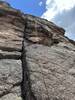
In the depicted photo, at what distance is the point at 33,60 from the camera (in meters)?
20.3

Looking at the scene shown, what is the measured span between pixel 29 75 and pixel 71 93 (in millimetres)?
2903

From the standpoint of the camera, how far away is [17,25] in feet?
83.0

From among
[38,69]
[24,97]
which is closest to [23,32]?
[38,69]

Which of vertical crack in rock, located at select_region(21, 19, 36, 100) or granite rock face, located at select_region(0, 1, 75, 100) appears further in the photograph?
granite rock face, located at select_region(0, 1, 75, 100)

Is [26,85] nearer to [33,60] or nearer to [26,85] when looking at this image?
[26,85]

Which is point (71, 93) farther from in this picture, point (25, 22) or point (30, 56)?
point (25, 22)

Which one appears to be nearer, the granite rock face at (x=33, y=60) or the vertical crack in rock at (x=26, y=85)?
the vertical crack in rock at (x=26, y=85)

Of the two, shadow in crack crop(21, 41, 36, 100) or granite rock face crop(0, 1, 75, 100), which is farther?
granite rock face crop(0, 1, 75, 100)

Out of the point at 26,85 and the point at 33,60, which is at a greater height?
the point at 33,60

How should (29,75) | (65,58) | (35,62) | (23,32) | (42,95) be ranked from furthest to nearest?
1. (23,32)
2. (65,58)
3. (35,62)
4. (29,75)
5. (42,95)

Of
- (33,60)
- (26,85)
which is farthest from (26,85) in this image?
(33,60)

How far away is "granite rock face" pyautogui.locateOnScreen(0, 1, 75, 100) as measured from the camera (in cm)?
1798

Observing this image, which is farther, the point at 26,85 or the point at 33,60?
the point at 33,60

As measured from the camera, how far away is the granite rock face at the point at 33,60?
17984 millimetres
